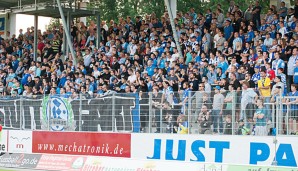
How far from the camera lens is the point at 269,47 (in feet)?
67.6

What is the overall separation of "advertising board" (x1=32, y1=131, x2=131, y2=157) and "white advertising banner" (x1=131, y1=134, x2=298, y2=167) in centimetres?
44

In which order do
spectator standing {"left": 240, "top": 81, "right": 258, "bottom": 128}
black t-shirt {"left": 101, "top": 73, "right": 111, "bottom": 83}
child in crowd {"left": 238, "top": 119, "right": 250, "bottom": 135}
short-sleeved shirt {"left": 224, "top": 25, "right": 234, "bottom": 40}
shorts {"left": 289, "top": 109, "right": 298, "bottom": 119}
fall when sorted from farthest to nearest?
black t-shirt {"left": 101, "top": 73, "right": 111, "bottom": 83} < short-sleeved shirt {"left": 224, "top": 25, "right": 234, "bottom": 40} < child in crowd {"left": 238, "top": 119, "right": 250, "bottom": 135} < spectator standing {"left": 240, "top": 81, "right": 258, "bottom": 128} < shorts {"left": 289, "top": 109, "right": 298, "bottom": 119}

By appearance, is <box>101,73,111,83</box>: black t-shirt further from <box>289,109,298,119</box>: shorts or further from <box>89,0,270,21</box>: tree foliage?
<box>89,0,270,21</box>: tree foliage

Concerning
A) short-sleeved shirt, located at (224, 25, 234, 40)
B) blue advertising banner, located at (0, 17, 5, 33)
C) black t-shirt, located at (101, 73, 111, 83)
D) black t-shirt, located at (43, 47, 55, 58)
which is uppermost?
blue advertising banner, located at (0, 17, 5, 33)

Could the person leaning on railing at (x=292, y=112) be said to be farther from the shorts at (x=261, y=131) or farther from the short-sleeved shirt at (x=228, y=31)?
the short-sleeved shirt at (x=228, y=31)

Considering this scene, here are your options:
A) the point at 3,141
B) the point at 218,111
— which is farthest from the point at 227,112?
the point at 3,141

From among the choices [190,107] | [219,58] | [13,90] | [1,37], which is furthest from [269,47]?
[1,37]

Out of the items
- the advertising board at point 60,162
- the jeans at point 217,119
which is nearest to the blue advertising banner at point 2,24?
the advertising board at point 60,162

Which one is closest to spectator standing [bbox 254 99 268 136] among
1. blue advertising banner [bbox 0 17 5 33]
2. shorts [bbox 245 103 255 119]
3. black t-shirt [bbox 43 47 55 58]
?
shorts [bbox 245 103 255 119]

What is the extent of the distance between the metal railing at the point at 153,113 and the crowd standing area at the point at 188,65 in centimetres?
4

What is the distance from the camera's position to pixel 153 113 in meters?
17.6

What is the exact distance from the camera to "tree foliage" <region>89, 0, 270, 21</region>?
44281mm

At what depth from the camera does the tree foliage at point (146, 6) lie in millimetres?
44281

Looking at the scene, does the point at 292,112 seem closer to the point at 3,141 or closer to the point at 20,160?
the point at 20,160
